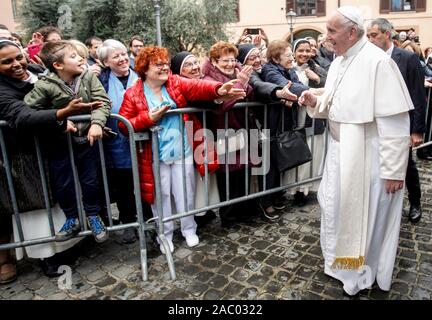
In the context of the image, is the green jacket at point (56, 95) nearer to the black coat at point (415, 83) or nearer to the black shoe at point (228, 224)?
the black shoe at point (228, 224)

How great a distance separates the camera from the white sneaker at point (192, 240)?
13.0 feet

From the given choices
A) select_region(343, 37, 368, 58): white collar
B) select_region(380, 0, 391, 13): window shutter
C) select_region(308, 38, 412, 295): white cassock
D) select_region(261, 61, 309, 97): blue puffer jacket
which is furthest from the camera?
select_region(380, 0, 391, 13): window shutter

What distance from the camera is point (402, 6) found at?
27031 millimetres

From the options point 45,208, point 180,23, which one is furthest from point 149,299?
point 180,23

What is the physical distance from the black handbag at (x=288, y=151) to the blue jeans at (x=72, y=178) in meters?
1.98

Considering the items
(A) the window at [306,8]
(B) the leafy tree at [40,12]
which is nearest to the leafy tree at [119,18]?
(B) the leafy tree at [40,12]

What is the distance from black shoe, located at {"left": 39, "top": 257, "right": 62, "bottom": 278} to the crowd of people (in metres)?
0.01

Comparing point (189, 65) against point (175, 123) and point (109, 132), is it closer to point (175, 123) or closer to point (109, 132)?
point (175, 123)

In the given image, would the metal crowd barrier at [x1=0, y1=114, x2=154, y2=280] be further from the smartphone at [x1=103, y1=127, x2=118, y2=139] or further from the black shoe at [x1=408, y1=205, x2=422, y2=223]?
the black shoe at [x1=408, y1=205, x2=422, y2=223]

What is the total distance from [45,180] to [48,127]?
517mm

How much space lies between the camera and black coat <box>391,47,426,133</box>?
3.97 m

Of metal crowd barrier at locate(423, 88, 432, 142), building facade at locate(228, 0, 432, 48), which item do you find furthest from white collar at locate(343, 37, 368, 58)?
building facade at locate(228, 0, 432, 48)

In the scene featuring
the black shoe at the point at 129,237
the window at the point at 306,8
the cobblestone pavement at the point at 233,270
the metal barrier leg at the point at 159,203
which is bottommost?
the cobblestone pavement at the point at 233,270

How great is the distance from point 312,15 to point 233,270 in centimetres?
2986
